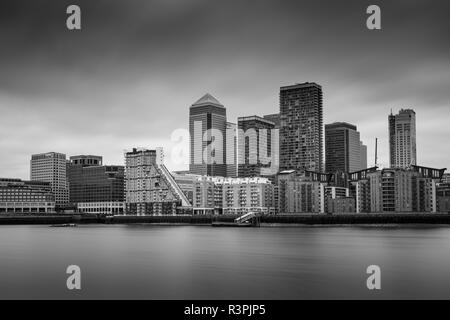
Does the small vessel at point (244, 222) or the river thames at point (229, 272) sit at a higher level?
the river thames at point (229, 272)

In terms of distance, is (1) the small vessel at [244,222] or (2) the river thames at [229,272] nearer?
(2) the river thames at [229,272]

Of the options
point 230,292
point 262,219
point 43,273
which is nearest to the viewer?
point 230,292

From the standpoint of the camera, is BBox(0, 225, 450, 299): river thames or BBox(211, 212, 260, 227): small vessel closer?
BBox(0, 225, 450, 299): river thames

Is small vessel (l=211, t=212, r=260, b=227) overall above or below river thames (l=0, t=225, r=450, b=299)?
below

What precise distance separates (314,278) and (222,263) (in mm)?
15641

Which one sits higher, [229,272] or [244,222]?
[229,272]

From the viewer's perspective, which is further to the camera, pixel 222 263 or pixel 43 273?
pixel 222 263

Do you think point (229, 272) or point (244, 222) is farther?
point (244, 222)
